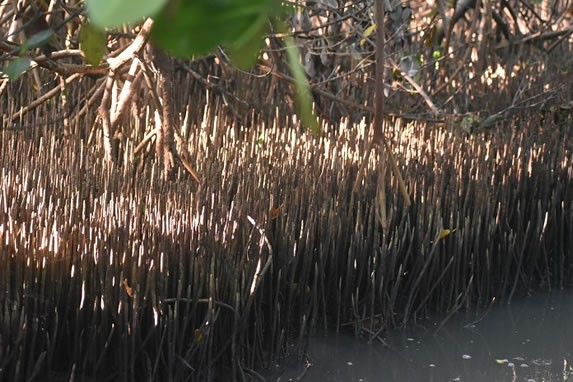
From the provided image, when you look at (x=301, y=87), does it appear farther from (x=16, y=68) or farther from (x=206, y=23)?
(x=16, y=68)

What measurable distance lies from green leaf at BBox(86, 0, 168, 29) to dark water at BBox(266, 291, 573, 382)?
7.68 feet

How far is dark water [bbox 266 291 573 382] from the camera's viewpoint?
2797 mm

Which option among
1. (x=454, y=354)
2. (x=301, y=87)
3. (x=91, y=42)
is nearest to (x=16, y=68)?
(x=91, y=42)

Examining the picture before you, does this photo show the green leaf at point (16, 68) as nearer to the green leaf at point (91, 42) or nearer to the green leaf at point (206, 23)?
the green leaf at point (91, 42)

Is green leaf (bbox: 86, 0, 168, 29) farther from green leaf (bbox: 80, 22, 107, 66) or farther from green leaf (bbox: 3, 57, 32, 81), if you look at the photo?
green leaf (bbox: 3, 57, 32, 81)

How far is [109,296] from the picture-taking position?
2.28m

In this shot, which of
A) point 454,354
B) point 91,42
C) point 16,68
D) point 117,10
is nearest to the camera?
point 117,10

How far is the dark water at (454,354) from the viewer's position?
280 centimetres

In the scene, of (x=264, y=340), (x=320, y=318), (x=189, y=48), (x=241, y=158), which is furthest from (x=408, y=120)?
(x=189, y=48)

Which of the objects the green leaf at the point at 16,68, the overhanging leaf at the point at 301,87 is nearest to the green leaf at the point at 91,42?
the overhanging leaf at the point at 301,87

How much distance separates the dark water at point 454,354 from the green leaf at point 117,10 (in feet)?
7.68

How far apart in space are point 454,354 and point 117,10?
9.11 feet

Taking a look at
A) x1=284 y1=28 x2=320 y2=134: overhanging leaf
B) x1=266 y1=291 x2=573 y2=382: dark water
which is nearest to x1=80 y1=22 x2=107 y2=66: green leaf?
x1=284 y1=28 x2=320 y2=134: overhanging leaf

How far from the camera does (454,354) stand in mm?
2984
